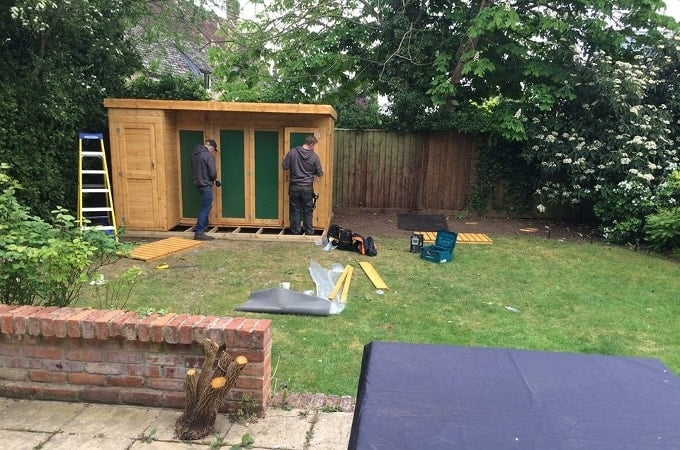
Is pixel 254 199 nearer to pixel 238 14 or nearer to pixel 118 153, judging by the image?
pixel 118 153

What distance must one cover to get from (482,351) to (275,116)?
690 centimetres

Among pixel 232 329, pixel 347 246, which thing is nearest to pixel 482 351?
pixel 232 329

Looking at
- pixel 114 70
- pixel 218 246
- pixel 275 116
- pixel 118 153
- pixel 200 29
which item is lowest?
pixel 218 246

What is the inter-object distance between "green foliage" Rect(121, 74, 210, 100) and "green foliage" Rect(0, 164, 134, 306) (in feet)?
19.6

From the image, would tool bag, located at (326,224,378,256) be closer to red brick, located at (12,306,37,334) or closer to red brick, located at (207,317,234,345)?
red brick, located at (207,317,234,345)

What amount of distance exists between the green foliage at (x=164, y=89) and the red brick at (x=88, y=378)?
23.0 feet

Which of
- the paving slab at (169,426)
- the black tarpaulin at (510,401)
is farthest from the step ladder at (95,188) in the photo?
the black tarpaulin at (510,401)

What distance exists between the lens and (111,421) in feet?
9.12

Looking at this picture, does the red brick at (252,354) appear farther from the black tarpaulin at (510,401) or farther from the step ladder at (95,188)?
the step ladder at (95,188)

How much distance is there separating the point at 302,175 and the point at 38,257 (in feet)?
17.4

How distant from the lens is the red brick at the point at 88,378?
2.91m

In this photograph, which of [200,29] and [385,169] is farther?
[385,169]

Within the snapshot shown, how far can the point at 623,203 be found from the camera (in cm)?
900

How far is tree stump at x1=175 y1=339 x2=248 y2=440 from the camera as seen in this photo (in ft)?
8.51
